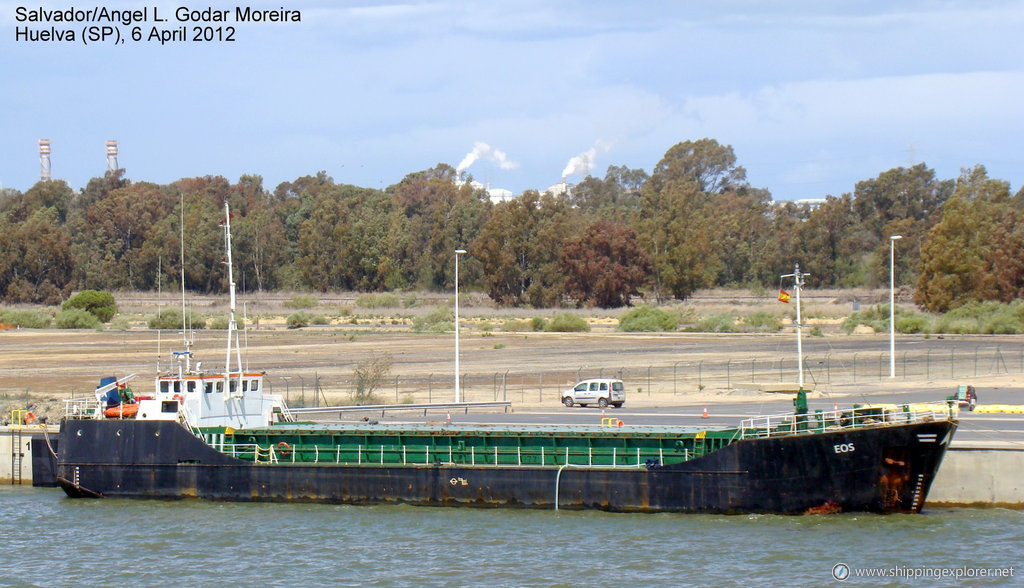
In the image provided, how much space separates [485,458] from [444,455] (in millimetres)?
1347

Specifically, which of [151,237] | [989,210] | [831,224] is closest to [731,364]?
[989,210]

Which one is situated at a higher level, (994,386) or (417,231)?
(417,231)

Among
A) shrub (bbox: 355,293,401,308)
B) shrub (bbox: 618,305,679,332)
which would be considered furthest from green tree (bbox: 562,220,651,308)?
shrub (bbox: 618,305,679,332)

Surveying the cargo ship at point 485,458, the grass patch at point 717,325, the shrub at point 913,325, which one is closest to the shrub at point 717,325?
the grass patch at point 717,325

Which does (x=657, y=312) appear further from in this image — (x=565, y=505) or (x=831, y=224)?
(x=565, y=505)

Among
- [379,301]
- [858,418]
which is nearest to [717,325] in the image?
[379,301]

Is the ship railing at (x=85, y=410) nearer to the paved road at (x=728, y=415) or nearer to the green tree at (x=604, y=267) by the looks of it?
the paved road at (x=728, y=415)

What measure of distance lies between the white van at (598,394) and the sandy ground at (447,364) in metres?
1.12

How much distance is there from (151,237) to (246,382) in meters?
140

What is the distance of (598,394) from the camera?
5375 cm

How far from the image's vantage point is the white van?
5347cm

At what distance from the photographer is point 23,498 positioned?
128ft

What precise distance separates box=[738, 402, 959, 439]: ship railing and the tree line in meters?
111

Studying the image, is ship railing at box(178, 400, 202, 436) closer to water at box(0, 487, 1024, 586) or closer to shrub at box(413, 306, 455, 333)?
water at box(0, 487, 1024, 586)
